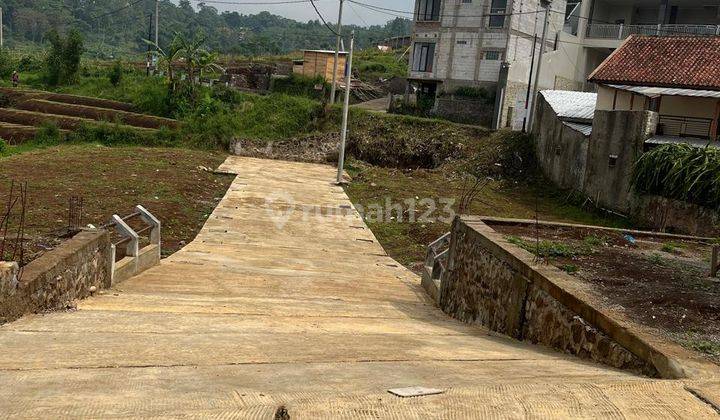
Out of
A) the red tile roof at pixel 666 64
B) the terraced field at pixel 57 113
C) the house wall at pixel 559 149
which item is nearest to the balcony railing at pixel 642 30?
the house wall at pixel 559 149

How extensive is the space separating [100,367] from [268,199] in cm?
1636

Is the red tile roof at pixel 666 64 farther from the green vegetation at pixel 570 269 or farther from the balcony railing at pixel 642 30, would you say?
the green vegetation at pixel 570 269

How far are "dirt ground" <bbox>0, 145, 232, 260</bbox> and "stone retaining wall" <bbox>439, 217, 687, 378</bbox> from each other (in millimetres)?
5820

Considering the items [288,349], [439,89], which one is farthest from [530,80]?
[288,349]

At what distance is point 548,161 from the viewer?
1070 inches

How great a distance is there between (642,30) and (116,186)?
3149cm

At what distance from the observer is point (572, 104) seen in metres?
27.8

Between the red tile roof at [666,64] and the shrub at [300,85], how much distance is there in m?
20.0

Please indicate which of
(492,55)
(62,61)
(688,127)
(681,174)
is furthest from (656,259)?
(62,61)

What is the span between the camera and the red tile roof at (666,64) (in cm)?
2077

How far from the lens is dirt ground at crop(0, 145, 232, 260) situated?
1376cm

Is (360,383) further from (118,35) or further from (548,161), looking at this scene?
(118,35)

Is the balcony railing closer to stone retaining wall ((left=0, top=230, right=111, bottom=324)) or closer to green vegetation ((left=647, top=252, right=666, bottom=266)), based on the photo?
green vegetation ((left=647, top=252, right=666, bottom=266))

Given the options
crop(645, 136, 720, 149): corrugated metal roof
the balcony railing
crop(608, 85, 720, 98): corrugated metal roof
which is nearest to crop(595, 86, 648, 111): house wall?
crop(608, 85, 720, 98): corrugated metal roof
